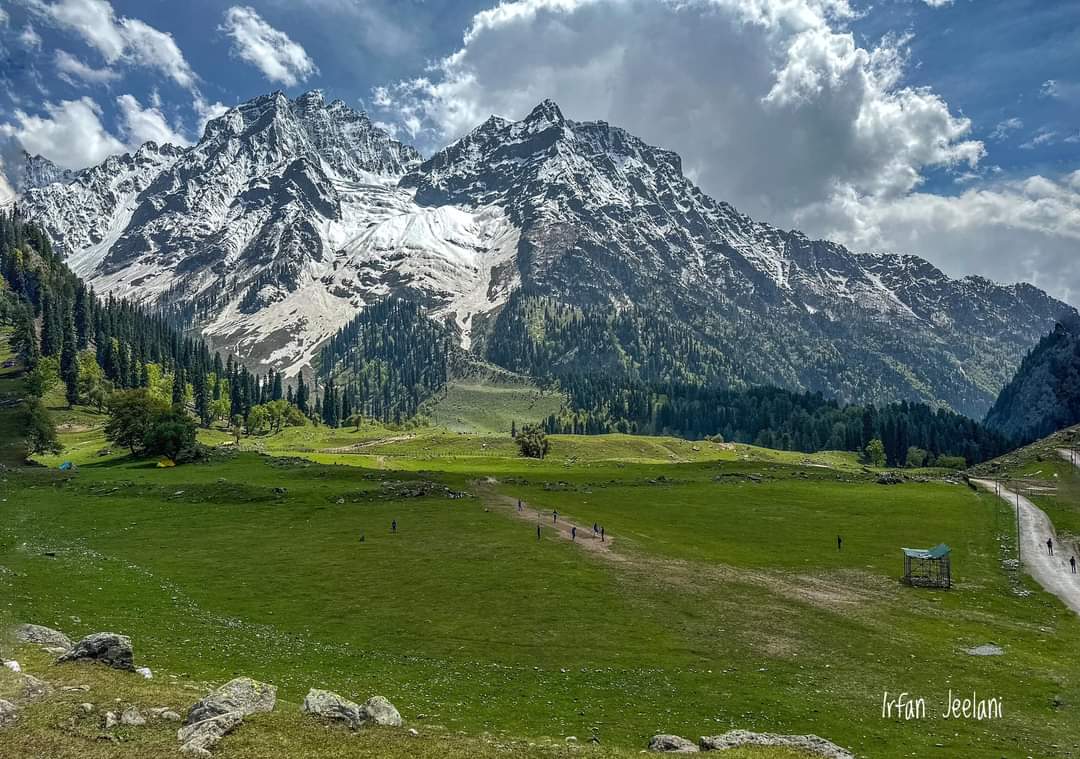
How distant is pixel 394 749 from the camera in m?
19.5

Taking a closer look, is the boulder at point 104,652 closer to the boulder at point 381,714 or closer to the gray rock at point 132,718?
the gray rock at point 132,718

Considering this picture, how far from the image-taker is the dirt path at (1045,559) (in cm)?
5247

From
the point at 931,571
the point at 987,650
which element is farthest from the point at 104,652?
the point at 931,571

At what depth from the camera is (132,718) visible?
19.9 m

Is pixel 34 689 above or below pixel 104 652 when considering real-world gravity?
above

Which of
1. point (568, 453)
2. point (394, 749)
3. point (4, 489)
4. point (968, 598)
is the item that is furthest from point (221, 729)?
point (568, 453)

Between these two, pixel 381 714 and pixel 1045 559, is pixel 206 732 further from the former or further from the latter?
pixel 1045 559

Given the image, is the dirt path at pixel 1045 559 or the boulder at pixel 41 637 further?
the dirt path at pixel 1045 559

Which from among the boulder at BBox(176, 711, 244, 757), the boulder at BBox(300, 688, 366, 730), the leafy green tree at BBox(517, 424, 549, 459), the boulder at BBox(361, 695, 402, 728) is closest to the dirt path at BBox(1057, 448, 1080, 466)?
the leafy green tree at BBox(517, 424, 549, 459)

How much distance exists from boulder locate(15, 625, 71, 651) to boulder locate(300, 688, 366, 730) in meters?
14.7

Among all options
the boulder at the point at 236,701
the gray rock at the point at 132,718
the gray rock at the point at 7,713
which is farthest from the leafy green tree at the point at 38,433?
the boulder at the point at 236,701

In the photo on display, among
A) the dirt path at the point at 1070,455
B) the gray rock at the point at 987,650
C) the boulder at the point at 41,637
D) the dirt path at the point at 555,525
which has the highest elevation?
the dirt path at the point at 1070,455

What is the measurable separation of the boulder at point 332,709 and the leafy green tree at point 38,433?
136 meters

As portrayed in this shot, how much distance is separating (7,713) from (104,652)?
743 cm
